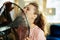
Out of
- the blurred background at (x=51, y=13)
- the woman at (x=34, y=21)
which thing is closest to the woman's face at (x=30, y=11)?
the woman at (x=34, y=21)

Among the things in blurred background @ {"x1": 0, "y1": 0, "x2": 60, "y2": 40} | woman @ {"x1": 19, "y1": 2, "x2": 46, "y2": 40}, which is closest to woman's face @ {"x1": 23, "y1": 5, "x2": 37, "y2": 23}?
→ woman @ {"x1": 19, "y1": 2, "x2": 46, "y2": 40}

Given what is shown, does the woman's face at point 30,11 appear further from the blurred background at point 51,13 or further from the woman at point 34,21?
the blurred background at point 51,13

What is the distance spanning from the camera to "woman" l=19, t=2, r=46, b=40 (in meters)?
2.00

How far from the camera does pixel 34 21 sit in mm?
A: 2051

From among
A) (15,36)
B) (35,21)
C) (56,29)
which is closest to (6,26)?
(15,36)

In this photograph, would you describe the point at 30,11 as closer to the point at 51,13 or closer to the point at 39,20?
the point at 39,20

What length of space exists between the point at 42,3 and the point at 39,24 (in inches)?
11.1

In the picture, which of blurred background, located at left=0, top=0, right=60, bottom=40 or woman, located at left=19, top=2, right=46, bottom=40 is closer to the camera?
woman, located at left=19, top=2, right=46, bottom=40

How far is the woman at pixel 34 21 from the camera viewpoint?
2.00 meters

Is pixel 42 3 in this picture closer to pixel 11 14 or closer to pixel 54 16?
pixel 54 16

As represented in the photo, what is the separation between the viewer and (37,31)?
203 cm

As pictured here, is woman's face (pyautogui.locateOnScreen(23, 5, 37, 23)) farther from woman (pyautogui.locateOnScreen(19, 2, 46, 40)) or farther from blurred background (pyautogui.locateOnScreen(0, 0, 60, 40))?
blurred background (pyautogui.locateOnScreen(0, 0, 60, 40))

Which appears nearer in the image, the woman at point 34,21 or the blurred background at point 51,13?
the woman at point 34,21

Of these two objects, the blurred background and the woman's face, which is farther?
the blurred background
